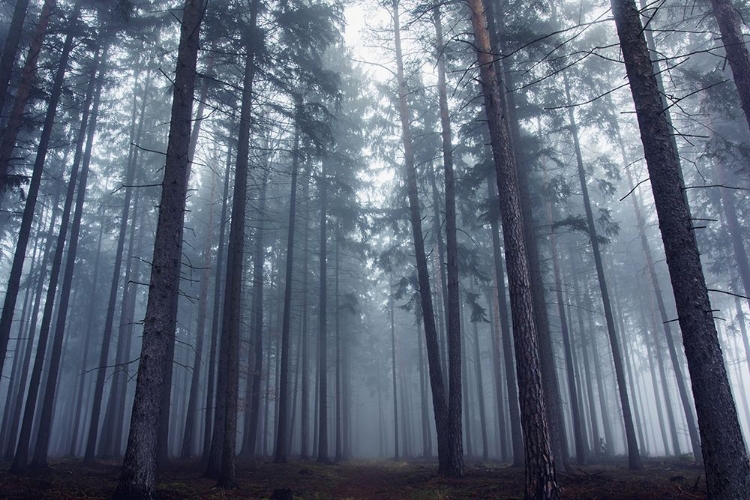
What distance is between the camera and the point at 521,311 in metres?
8.00

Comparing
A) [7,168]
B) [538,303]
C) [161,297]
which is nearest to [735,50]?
[538,303]

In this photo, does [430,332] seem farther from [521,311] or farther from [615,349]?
[615,349]

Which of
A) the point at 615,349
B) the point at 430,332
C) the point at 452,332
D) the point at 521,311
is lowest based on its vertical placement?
the point at 521,311

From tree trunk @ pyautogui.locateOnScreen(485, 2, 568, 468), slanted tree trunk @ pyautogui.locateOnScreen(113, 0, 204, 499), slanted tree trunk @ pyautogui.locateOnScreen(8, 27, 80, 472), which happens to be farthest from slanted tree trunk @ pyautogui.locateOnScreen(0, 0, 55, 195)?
tree trunk @ pyautogui.locateOnScreen(485, 2, 568, 468)

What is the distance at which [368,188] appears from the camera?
25922mm

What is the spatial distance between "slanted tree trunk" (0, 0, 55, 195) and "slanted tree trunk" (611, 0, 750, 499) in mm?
14175

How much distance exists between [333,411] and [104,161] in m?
34.0

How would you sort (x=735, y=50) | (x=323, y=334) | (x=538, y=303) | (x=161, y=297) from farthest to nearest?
1. (x=323, y=334)
2. (x=538, y=303)
3. (x=735, y=50)
4. (x=161, y=297)

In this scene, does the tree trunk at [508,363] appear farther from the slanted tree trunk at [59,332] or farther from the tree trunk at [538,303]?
the slanted tree trunk at [59,332]

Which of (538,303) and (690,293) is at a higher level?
(538,303)

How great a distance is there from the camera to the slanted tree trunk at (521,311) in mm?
7031

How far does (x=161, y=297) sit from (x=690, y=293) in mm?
8094

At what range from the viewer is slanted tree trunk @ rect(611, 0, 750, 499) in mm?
5559

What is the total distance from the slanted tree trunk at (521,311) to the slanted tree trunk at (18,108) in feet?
39.4
